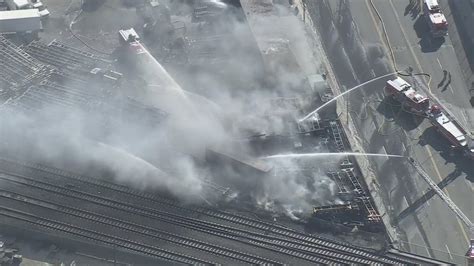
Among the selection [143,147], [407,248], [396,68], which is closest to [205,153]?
[143,147]

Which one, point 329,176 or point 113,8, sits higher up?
point 113,8

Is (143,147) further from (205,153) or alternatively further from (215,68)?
(215,68)

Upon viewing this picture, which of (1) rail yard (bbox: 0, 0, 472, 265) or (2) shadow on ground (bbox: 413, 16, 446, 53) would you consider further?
(2) shadow on ground (bbox: 413, 16, 446, 53)

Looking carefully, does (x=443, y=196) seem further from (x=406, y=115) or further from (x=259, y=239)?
(x=259, y=239)

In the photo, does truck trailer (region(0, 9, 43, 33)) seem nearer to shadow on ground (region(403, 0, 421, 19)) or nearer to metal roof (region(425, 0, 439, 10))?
shadow on ground (region(403, 0, 421, 19))

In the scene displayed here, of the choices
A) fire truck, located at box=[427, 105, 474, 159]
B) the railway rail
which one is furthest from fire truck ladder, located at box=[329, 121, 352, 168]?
fire truck, located at box=[427, 105, 474, 159]

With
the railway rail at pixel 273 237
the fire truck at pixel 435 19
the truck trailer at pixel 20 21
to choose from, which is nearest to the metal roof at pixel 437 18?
the fire truck at pixel 435 19
